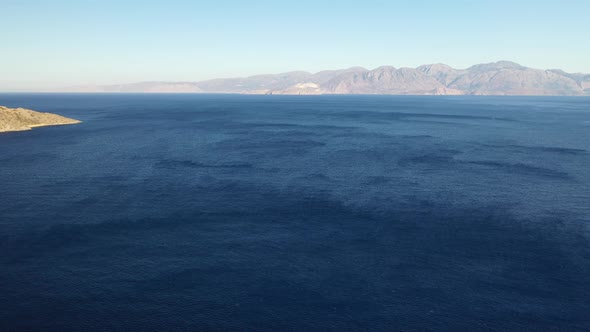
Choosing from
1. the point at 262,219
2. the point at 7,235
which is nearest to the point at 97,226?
the point at 7,235

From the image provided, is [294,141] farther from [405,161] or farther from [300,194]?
[300,194]

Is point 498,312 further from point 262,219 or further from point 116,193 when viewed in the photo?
point 116,193

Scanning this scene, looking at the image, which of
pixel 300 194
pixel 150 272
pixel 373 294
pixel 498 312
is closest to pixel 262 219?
pixel 300 194

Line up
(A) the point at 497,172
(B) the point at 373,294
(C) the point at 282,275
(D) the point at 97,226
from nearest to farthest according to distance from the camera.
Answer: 1. (B) the point at 373,294
2. (C) the point at 282,275
3. (D) the point at 97,226
4. (A) the point at 497,172

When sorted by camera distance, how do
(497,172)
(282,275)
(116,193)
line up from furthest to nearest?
(497,172) → (116,193) → (282,275)

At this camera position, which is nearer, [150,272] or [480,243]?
[150,272]

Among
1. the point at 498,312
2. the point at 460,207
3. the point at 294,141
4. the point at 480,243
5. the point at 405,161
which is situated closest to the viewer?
the point at 498,312
